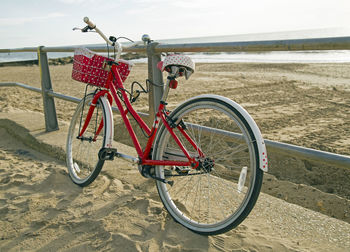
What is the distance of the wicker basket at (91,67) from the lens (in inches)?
96.0

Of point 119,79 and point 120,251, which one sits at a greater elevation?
point 119,79

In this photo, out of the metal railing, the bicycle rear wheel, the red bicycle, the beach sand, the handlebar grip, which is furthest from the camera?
the bicycle rear wheel

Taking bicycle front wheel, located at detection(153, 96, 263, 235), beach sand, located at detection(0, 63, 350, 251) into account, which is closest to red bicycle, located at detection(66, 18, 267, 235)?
bicycle front wheel, located at detection(153, 96, 263, 235)

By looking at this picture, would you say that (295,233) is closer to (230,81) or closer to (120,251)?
(120,251)

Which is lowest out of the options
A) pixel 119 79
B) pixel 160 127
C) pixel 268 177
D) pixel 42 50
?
pixel 268 177

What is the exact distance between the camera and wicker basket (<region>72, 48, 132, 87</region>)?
96.0 inches

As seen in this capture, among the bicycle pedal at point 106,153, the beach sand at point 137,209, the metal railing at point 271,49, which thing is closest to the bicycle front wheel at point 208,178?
the beach sand at point 137,209

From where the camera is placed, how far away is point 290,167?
12.7ft

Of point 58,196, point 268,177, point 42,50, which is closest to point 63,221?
point 58,196

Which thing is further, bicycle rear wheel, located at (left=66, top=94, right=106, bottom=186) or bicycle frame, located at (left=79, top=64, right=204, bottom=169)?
bicycle rear wheel, located at (left=66, top=94, right=106, bottom=186)

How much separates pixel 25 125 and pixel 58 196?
91.0 inches

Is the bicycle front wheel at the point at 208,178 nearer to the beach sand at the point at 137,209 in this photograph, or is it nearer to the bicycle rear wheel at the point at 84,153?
the beach sand at the point at 137,209

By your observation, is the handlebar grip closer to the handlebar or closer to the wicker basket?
the handlebar

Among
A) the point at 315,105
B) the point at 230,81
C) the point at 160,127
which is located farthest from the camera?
the point at 230,81
